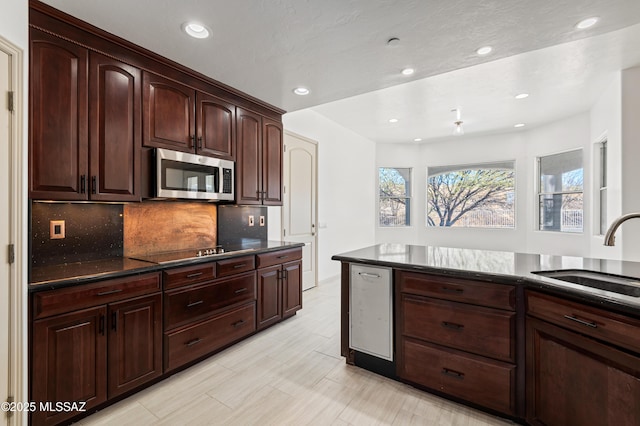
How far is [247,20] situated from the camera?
184 cm

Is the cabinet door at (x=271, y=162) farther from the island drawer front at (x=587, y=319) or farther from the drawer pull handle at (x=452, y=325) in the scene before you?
the island drawer front at (x=587, y=319)

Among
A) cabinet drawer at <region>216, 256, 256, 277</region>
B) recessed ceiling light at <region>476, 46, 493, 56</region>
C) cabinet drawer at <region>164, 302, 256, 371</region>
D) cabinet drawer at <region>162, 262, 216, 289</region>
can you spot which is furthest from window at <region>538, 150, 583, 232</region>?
cabinet drawer at <region>162, 262, 216, 289</region>

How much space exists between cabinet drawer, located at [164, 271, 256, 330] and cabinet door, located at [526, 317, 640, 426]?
2.22 m

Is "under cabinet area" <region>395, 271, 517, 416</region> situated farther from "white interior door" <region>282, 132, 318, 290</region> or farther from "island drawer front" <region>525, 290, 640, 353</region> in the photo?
"white interior door" <region>282, 132, 318, 290</region>

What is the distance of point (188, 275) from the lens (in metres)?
2.26

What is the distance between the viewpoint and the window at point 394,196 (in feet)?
22.5

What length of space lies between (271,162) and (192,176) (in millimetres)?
1125

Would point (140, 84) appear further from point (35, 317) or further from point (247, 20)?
point (35, 317)

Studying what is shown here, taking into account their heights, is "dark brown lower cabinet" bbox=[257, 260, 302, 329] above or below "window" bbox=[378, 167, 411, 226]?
below

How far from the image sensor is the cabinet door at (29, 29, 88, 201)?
169 centimetres

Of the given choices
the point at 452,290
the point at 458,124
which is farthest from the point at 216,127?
the point at 458,124

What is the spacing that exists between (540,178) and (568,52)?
3.50 meters

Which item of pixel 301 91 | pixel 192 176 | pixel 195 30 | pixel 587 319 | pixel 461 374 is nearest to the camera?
pixel 587 319

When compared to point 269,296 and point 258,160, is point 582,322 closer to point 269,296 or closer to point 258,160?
point 269,296
